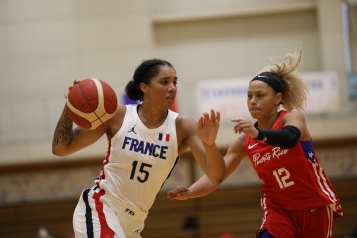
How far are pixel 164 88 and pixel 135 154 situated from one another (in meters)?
0.65

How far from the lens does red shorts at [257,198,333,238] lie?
163 inches

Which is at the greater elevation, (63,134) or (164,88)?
(164,88)

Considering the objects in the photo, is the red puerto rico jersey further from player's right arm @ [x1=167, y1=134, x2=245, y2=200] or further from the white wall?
the white wall


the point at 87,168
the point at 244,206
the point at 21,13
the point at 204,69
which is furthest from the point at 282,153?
the point at 21,13

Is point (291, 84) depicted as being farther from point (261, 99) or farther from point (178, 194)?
point (178, 194)

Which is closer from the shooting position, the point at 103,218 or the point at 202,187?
the point at 103,218

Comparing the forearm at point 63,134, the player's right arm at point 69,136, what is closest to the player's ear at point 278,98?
the player's right arm at point 69,136

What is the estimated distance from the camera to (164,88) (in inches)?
175

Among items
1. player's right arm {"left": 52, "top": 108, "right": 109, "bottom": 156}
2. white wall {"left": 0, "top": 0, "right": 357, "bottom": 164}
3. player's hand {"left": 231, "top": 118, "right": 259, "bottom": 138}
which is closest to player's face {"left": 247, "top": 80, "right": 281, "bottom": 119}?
player's hand {"left": 231, "top": 118, "right": 259, "bottom": 138}

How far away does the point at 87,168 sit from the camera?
12508 mm

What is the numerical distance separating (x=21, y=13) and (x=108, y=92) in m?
11.0

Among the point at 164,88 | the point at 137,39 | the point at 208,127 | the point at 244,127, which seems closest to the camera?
the point at 244,127

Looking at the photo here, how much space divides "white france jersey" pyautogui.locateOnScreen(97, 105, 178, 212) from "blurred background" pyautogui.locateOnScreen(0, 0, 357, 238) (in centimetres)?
739

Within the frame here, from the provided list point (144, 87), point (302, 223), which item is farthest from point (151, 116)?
point (302, 223)
